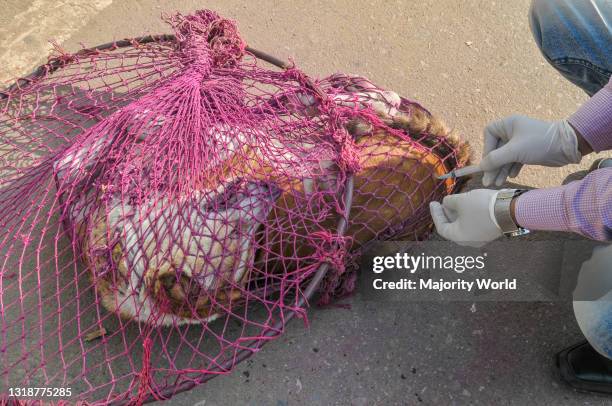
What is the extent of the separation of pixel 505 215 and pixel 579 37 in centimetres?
78

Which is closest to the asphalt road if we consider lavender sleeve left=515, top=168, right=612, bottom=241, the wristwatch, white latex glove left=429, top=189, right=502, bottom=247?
white latex glove left=429, top=189, right=502, bottom=247

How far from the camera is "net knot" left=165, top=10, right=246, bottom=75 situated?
199 cm

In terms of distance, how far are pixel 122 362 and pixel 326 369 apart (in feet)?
2.36

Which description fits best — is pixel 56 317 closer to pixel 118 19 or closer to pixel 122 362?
pixel 122 362

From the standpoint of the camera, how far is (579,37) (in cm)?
197

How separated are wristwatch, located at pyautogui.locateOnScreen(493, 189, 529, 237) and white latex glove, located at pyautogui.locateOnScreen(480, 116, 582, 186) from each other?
167mm

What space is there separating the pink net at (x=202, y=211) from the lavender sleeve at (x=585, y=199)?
1.34ft

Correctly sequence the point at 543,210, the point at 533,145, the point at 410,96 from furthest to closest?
the point at 410,96 → the point at 533,145 → the point at 543,210

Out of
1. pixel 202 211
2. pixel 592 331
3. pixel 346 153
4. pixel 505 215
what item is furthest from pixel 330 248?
pixel 592 331

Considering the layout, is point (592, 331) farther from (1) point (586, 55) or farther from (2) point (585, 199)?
(1) point (586, 55)

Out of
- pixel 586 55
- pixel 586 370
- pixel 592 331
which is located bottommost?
pixel 586 370

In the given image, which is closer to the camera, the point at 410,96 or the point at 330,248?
the point at 330,248

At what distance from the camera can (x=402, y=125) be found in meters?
1.97

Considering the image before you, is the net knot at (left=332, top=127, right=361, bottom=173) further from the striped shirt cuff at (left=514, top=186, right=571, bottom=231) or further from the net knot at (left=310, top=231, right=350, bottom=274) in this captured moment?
the striped shirt cuff at (left=514, top=186, right=571, bottom=231)
